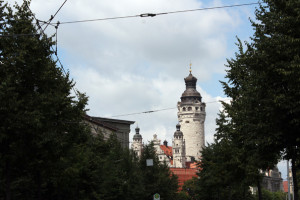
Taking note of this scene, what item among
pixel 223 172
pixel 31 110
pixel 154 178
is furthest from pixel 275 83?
pixel 154 178

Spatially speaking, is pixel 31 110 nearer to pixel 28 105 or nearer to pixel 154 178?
pixel 28 105

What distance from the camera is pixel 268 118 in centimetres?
2370

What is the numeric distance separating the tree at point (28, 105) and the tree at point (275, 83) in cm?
933

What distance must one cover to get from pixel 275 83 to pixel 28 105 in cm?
1109

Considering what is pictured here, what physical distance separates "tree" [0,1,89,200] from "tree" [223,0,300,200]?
9.33 metres

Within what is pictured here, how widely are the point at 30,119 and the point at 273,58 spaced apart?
36.0ft

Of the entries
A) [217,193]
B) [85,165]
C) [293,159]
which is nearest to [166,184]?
[217,193]

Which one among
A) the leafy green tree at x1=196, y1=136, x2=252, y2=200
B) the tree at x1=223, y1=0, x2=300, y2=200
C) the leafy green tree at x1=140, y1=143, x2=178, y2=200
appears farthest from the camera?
the leafy green tree at x1=140, y1=143, x2=178, y2=200

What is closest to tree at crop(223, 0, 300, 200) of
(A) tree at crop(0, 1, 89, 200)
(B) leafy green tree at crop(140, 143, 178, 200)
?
(A) tree at crop(0, 1, 89, 200)

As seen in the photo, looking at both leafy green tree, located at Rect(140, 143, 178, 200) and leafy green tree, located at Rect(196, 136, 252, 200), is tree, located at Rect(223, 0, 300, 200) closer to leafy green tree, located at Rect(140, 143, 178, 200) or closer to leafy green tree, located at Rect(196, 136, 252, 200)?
leafy green tree, located at Rect(196, 136, 252, 200)

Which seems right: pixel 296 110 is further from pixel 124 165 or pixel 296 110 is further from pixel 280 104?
pixel 124 165

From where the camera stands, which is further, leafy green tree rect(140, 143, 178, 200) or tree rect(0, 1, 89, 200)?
leafy green tree rect(140, 143, 178, 200)

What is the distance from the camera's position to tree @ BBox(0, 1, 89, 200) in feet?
74.6

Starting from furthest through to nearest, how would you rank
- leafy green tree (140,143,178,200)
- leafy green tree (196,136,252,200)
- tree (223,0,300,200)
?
leafy green tree (140,143,178,200)
leafy green tree (196,136,252,200)
tree (223,0,300,200)
